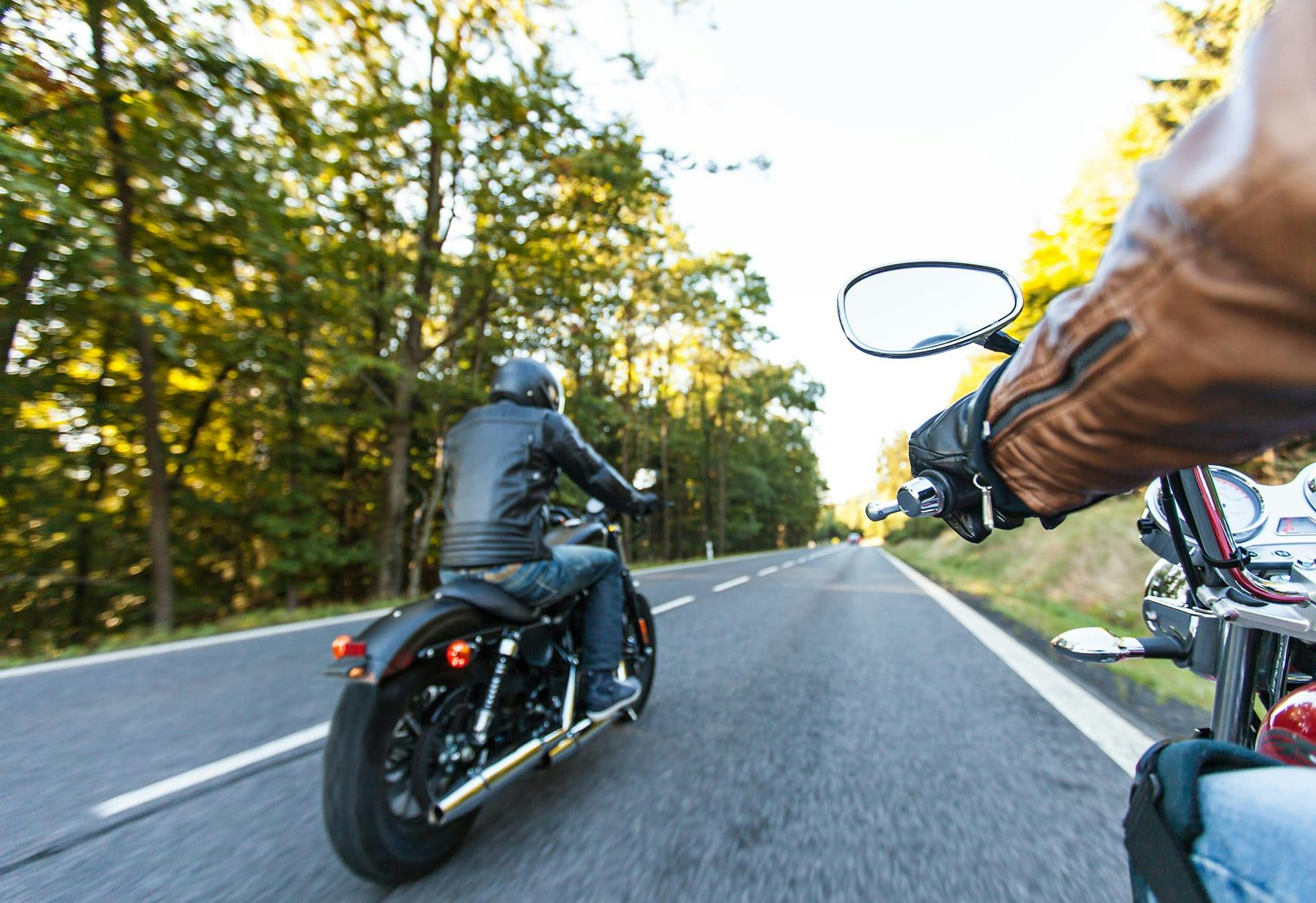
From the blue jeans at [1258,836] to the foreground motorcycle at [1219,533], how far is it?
0.45 m

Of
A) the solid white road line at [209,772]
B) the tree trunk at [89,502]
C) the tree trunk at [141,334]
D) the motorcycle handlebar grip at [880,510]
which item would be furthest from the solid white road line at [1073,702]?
the tree trunk at [89,502]

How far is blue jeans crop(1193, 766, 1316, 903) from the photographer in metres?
0.60

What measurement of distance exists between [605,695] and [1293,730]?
2.16 metres

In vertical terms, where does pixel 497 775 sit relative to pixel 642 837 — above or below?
above

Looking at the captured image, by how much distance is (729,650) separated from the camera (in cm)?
499

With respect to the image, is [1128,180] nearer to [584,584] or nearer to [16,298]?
[584,584]

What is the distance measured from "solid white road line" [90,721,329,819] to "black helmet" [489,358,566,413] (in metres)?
1.84

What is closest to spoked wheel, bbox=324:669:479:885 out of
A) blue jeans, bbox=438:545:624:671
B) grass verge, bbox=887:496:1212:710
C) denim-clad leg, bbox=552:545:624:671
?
blue jeans, bbox=438:545:624:671

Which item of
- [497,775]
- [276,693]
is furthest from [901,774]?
[276,693]

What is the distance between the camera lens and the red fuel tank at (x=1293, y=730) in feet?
3.20

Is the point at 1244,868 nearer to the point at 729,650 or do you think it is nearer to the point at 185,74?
the point at 729,650

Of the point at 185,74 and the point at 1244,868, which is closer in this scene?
the point at 1244,868

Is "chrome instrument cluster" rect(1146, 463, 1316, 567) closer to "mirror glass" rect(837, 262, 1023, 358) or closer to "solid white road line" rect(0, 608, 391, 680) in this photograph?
"mirror glass" rect(837, 262, 1023, 358)

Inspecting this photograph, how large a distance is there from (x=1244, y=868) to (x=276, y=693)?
4.26m
